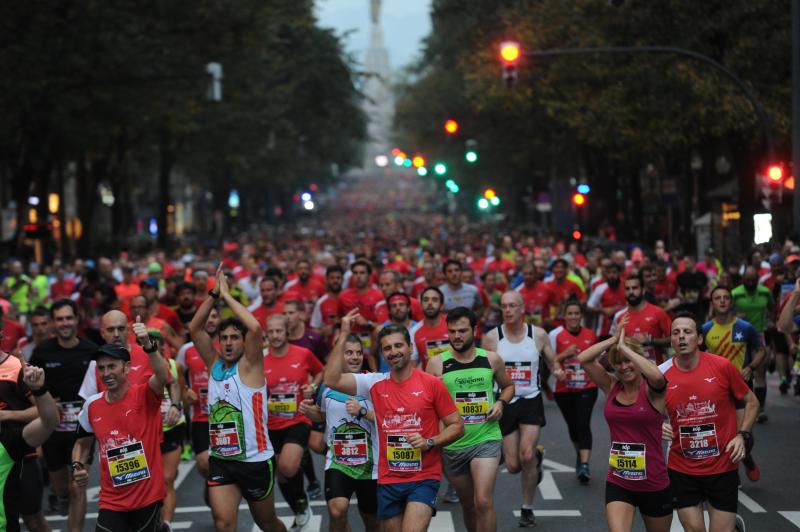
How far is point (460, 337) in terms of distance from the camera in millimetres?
9945

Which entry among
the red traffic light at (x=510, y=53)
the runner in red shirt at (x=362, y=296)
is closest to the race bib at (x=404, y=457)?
the runner in red shirt at (x=362, y=296)

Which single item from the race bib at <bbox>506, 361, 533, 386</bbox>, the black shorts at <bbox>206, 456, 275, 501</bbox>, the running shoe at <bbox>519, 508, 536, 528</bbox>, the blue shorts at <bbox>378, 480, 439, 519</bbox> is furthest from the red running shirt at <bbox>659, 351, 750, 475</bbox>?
the race bib at <bbox>506, 361, 533, 386</bbox>

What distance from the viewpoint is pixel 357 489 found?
32.2ft

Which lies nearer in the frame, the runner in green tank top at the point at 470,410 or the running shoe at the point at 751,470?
the runner in green tank top at the point at 470,410

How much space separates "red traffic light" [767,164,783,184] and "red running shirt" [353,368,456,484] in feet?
50.1

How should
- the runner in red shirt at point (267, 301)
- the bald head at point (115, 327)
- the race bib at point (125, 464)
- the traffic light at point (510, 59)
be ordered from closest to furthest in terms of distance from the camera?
the race bib at point (125, 464), the bald head at point (115, 327), the runner in red shirt at point (267, 301), the traffic light at point (510, 59)

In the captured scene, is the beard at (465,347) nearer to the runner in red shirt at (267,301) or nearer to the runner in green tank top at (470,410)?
the runner in green tank top at (470,410)

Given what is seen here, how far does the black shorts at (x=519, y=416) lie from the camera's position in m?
12.0

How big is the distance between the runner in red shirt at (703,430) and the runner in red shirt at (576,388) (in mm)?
3775

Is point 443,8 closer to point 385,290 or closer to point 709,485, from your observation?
point 385,290

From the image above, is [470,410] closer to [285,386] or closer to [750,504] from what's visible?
[285,386]

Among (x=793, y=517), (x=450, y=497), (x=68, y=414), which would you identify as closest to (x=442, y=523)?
(x=450, y=497)

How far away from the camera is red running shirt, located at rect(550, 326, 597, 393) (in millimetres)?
13672

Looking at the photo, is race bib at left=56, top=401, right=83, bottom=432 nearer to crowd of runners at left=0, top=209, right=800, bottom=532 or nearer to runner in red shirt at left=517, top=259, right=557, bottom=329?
crowd of runners at left=0, top=209, right=800, bottom=532
